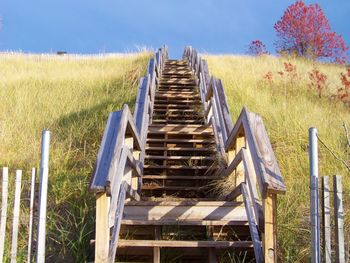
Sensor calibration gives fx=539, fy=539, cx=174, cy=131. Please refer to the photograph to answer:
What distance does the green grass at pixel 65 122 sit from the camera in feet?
15.5

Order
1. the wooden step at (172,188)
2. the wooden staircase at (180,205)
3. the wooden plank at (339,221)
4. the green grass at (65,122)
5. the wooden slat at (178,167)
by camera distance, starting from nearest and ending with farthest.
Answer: the wooden plank at (339,221), the wooden staircase at (180,205), the green grass at (65,122), the wooden step at (172,188), the wooden slat at (178,167)

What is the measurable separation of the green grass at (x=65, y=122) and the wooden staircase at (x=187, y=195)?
0.49m

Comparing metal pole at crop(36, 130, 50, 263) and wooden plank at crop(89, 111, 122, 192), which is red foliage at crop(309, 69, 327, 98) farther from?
metal pole at crop(36, 130, 50, 263)

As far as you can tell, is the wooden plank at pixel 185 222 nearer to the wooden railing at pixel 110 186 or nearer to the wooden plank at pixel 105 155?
the wooden railing at pixel 110 186

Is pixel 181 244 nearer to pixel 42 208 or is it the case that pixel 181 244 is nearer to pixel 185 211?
pixel 185 211

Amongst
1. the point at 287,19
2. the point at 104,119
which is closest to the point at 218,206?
the point at 104,119

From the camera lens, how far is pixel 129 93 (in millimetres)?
11172

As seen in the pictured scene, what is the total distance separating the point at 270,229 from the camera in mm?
3482

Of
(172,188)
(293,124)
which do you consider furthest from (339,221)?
(293,124)

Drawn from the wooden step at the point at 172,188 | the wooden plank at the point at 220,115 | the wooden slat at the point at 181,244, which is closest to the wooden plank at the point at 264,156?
the wooden slat at the point at 181,244

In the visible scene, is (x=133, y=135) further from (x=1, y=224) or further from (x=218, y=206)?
(x=1, y=224)

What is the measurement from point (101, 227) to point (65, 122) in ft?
18.8

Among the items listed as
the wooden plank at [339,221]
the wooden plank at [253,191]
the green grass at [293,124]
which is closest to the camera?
the wooden plank at [339,221]

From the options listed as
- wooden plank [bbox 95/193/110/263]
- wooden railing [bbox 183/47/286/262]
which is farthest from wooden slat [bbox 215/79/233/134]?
wooden plank [bbox 95/193/110/263]
